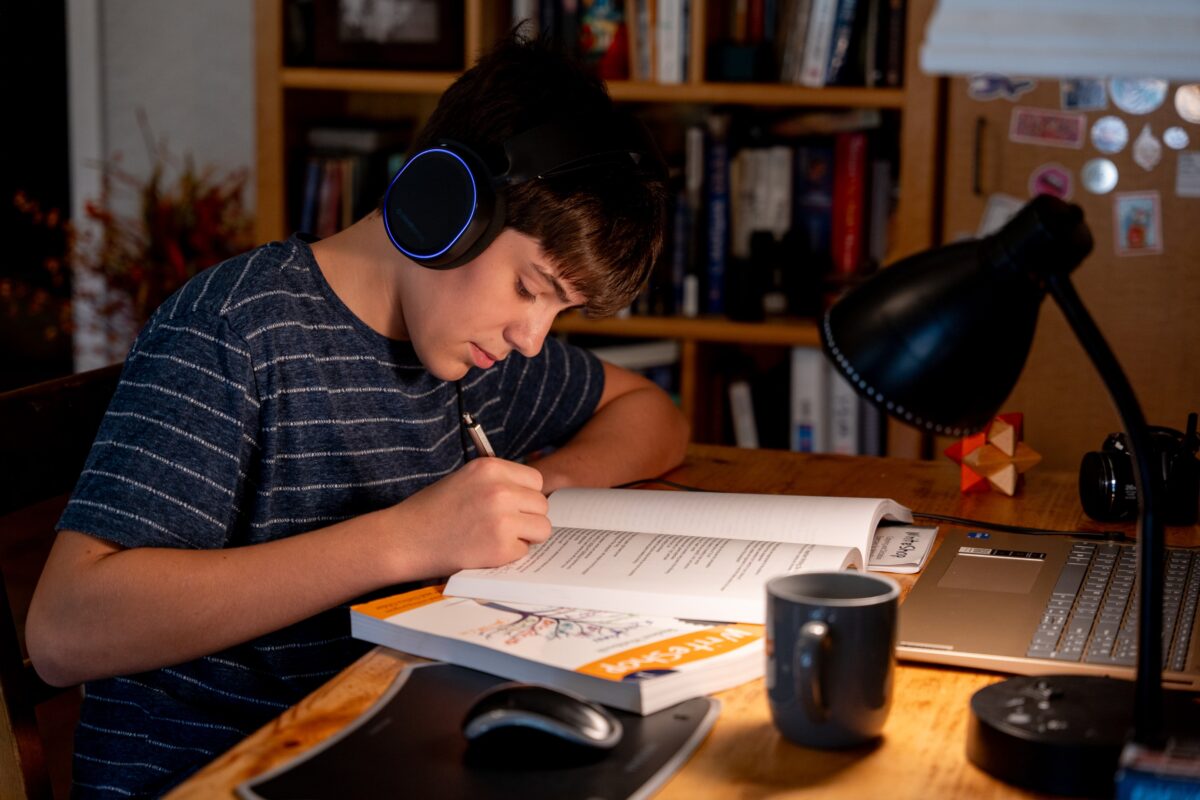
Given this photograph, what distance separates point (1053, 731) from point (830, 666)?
128mm

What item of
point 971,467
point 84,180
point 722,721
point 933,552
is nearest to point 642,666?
point 722,721

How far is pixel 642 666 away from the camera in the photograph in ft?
2.76

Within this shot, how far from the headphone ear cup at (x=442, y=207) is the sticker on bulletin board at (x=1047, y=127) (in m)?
1.40

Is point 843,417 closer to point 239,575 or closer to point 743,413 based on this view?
point 743,413

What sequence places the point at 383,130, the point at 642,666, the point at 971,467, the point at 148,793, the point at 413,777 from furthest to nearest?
the point at 383,130 < the point at 971,467 < the point at 148,793 < the point at 642,666 < the point at 413,777

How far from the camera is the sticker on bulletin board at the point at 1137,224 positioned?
2178 mm

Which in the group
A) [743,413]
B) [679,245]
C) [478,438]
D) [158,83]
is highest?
[158,83]

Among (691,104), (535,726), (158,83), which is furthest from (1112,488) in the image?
(158,83)

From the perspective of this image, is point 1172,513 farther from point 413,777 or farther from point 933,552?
point 413,777

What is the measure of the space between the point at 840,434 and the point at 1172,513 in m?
1.22

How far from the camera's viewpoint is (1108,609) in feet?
3.23

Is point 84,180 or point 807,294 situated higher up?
point 84,180

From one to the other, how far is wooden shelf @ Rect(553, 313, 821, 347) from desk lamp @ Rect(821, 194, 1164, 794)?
162 centimetres

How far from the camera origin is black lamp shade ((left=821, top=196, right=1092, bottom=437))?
0.72 m
